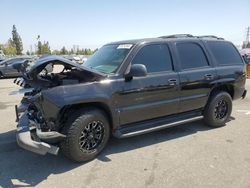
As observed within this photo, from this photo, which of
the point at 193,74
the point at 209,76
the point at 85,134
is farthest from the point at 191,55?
the point at 85,134

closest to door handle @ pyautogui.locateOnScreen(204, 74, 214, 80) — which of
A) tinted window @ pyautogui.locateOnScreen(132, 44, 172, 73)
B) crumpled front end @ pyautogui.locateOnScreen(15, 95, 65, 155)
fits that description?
tinted window @ pyautogui.locateOnScreen(132, 44, 172, 73)

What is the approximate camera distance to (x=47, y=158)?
418cm

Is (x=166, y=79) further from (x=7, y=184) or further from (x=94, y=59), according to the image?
(x=7, y=184)

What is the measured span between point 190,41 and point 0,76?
1568 cm

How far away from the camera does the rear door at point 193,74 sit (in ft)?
16.1

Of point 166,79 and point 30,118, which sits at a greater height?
point 166,79

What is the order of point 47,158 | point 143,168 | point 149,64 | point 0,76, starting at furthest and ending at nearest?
point 0,76 < point 149,64 < point 47,158 < point 143,168

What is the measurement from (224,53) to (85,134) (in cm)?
365

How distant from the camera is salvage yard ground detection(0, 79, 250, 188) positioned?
3406mm

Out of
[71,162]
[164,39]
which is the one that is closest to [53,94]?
[71,162]

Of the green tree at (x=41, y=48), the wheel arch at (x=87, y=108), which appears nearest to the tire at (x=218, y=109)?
the wheel arch at (x=87, y=108)

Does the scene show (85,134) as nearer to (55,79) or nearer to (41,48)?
(55,79)

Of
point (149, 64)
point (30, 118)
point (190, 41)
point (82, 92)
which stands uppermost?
point (190, 41)

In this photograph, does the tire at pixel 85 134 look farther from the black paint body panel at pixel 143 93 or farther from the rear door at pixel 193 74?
the rear door at pixel 193 74
